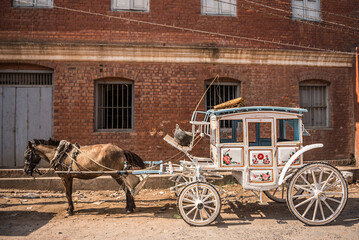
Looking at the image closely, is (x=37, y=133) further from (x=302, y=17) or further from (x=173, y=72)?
(x=302, y=17)

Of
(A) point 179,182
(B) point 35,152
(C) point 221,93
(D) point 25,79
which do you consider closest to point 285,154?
(A) point 179,182

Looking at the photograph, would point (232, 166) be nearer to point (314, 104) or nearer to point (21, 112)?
point (314, 104)

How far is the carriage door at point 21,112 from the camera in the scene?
7.82m

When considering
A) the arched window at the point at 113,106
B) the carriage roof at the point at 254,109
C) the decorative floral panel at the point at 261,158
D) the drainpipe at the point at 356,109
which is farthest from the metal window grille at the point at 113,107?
the drainpipe at the point at 356,109

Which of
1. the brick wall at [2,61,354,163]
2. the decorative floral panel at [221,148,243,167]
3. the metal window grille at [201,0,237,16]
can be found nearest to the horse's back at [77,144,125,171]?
the decorative floral panel at [221,148,243,167]

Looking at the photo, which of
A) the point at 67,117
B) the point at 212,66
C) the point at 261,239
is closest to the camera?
the point at 261,239

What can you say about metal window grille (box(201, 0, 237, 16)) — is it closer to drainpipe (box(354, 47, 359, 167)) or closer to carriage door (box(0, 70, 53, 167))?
drainpipe (box(354, 47, 359, 167))

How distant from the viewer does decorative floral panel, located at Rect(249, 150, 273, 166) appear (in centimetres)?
510

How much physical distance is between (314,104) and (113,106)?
21.7ft

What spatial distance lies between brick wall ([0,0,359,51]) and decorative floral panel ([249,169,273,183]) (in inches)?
185

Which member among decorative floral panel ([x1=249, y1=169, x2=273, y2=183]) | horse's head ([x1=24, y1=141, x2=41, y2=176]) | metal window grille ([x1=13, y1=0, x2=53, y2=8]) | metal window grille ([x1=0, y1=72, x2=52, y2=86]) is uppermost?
metal window grille ([x1=13, y1=0, x2=53, y2=8])

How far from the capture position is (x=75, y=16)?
7.94m

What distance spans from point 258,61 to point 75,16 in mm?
5721

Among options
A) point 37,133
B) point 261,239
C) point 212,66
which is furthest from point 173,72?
point 261,239
